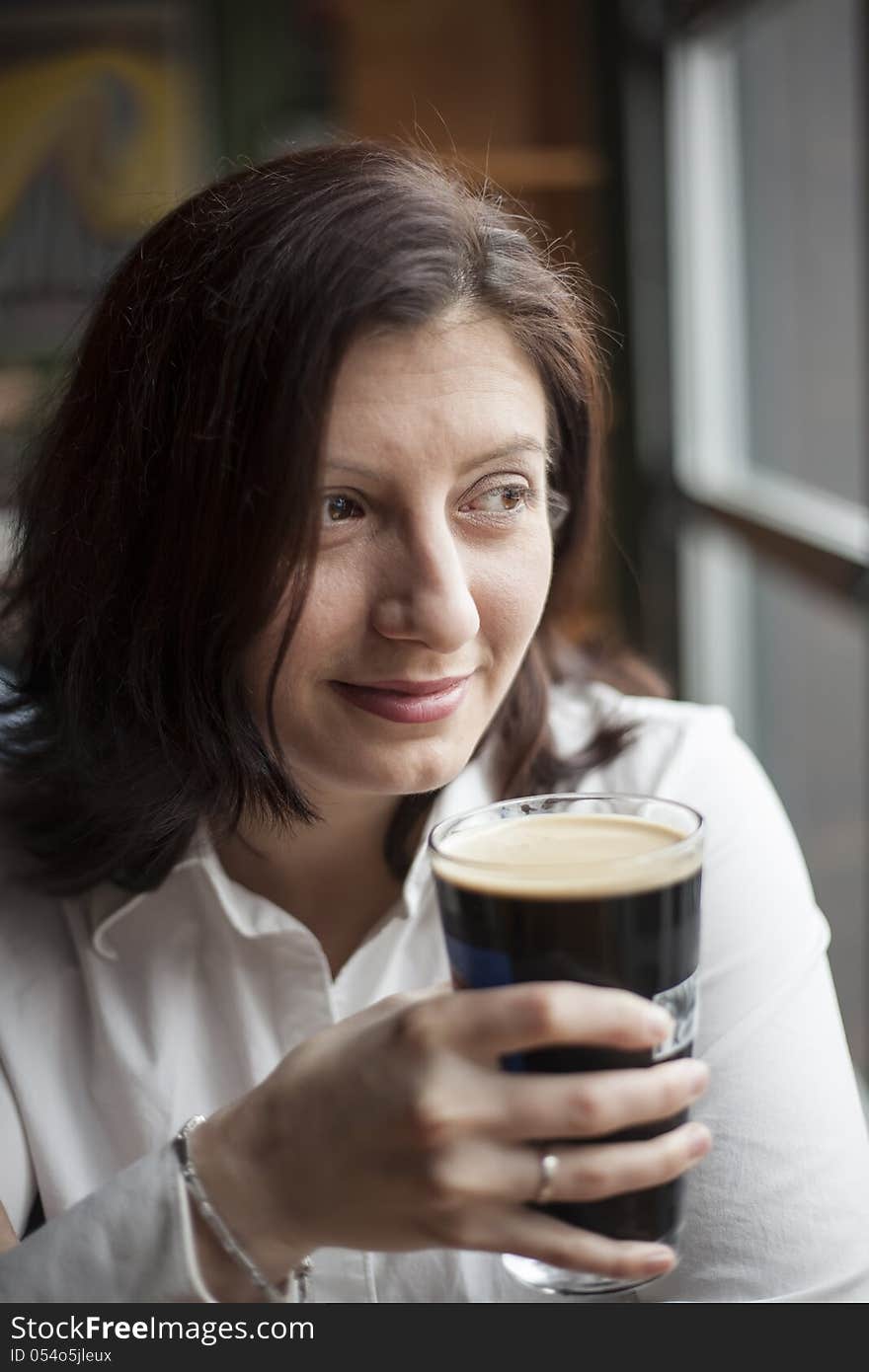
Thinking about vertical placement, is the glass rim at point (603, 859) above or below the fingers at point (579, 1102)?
above

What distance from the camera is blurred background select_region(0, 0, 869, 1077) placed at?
3189mm

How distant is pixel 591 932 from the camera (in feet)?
2.38

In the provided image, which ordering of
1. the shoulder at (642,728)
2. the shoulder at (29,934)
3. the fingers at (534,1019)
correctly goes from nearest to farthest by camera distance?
the fingers at (534,1019), the shoulder at (29,934), the shoulder at (642,728)

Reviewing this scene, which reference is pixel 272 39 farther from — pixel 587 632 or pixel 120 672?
pixel 120 672

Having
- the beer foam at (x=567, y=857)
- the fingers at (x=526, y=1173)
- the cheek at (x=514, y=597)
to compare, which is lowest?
the fingers at (x=526, y=1173)

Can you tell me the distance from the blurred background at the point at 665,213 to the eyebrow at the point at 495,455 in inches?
69.2

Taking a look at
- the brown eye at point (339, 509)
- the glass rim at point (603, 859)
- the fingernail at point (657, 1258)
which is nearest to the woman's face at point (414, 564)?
the brown eye at point (339, 509)

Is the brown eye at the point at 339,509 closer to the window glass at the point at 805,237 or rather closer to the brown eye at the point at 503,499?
the brown eye at the point at 503,499

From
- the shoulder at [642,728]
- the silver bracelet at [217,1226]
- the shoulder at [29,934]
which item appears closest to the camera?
the silver bracelet at [217,1226]

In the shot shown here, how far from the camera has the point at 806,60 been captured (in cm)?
323

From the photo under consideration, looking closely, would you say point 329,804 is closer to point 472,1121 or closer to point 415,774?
point 415,774

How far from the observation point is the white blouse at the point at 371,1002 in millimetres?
1142

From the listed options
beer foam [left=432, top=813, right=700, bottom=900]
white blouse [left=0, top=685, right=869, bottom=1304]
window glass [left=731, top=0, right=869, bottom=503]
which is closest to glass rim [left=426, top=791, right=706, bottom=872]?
beer foam [left=432, top=813, right=700, bottom=900]

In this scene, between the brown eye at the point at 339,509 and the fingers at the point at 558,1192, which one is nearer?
the fingers at the point at 558,1192
